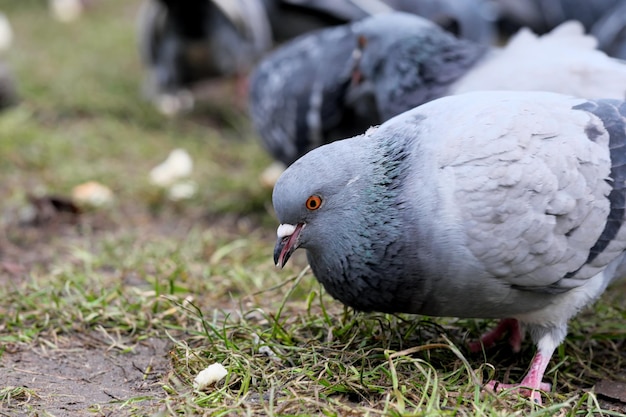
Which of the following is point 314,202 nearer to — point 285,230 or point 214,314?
point 285,230

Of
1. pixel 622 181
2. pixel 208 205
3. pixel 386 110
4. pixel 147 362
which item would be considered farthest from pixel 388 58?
pixel 147 362

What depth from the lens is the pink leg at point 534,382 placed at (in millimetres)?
3547

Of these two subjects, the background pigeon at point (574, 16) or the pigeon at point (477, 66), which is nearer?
the pigeon at point (477, 66)

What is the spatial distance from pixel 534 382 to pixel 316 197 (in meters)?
1.22

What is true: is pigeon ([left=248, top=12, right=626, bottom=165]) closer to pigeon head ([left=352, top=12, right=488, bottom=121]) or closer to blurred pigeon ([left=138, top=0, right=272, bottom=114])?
pigeon head ([left=352, top=12, right=488, bottom=121])

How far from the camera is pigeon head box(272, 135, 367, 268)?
342cm

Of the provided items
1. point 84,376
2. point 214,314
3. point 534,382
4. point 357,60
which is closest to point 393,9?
point 357,60

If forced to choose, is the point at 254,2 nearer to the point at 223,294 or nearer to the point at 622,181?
the point at 223,294

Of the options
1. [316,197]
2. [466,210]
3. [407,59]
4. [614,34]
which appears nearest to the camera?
[466,210]

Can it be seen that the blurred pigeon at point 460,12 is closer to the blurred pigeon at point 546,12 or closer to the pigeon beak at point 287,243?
the blurred pigeon at point 546,12

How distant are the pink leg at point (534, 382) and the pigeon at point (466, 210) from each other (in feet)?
0.04

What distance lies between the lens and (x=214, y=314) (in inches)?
161

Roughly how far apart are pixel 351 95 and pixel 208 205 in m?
1.36

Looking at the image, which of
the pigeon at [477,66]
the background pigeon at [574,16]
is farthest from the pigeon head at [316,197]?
the background pigeon at [574,16]
